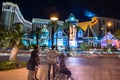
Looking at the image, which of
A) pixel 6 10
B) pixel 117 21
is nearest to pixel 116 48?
pixel 117 21

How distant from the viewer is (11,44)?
731 inches

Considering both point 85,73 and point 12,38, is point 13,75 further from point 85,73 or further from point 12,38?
point 12,38

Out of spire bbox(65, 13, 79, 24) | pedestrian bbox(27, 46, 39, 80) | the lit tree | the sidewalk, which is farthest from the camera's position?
spire bbox(65, 13, 79, 24)

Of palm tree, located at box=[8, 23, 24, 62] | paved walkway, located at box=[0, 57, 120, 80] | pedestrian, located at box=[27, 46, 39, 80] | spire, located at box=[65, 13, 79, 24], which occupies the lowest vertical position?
paved walkway, located at box=[0, 57, 120, 80]

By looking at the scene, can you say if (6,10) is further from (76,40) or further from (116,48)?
(116,48)

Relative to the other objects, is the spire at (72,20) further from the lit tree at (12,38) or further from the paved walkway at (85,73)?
the paved walkway at (85,73)

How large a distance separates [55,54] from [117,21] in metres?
131

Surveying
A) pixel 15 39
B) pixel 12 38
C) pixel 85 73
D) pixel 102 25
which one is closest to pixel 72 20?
pixel 102 25

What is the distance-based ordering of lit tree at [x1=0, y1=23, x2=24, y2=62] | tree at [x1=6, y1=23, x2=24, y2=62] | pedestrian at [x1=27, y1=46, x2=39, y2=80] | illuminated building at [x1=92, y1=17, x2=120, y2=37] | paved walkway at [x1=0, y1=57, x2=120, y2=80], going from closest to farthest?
pedestrian at [x1=27, y1=46, x2=39, y2=80], paved walkway at [x1=0, y1=57, x2=120, y2=80], lit tree at [x1=0, y1=23, x2=24, y2=62], tree at [x1=6, y1=23, x2=24, y2=62], illuminated building at [x1=92, y1=17, x2=120, y2=37]

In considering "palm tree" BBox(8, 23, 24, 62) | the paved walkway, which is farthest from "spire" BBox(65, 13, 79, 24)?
the paved walkway

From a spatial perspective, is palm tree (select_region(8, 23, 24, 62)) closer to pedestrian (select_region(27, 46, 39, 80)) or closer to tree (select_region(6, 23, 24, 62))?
tree (select_region(6, 23, 24, 62))

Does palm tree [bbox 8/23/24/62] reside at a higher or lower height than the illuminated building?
lower

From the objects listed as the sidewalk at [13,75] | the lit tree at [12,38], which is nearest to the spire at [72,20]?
the lit tree at [12,38]

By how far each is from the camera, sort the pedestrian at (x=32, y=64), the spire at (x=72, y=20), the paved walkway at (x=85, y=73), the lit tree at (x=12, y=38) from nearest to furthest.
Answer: the pedestrian at (x=32, y=64) < the paved walkway at (x=85, y=73) < the lit tree at (x=12, y=38) < the spire at (x=72, y=20)
